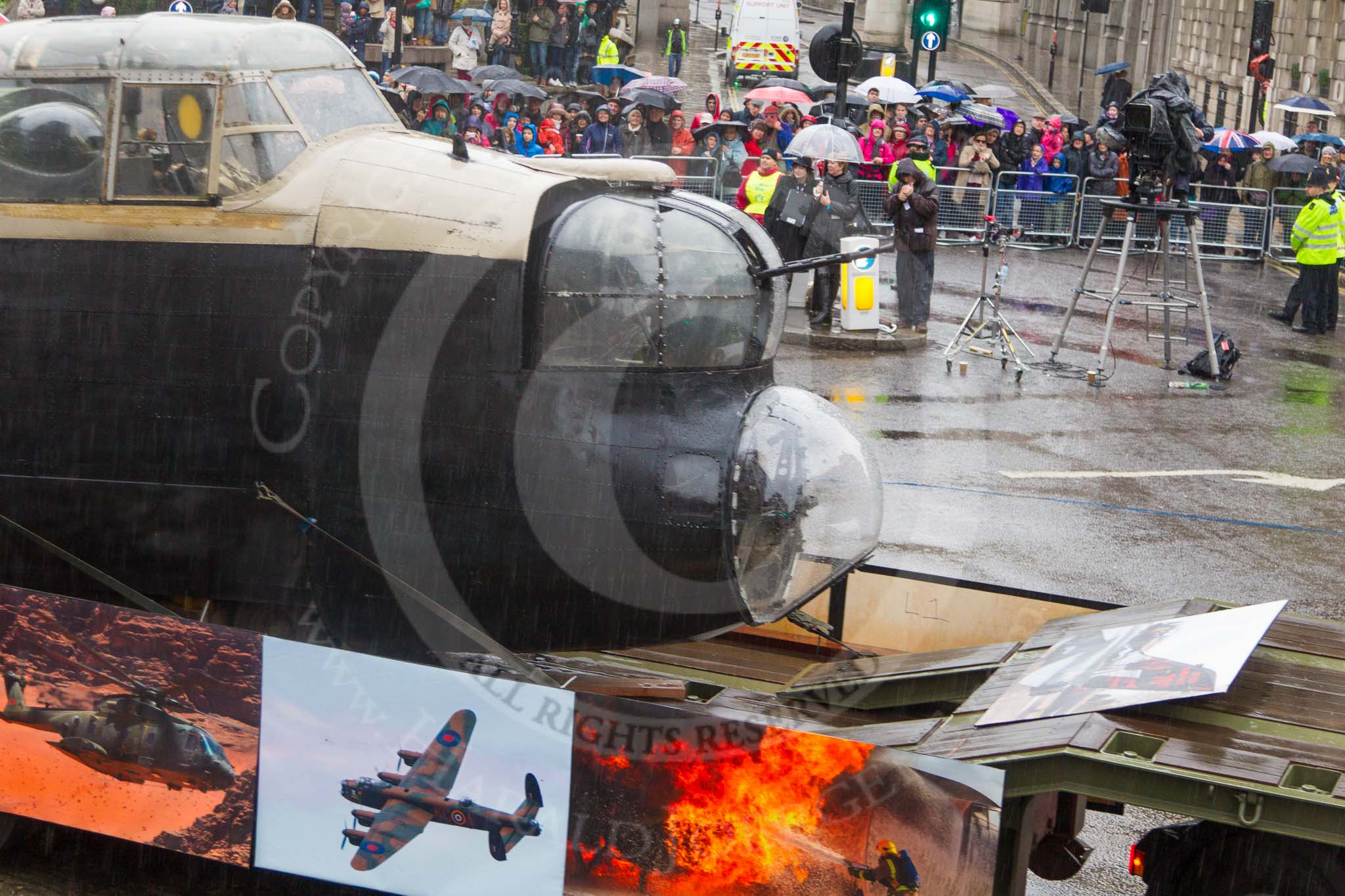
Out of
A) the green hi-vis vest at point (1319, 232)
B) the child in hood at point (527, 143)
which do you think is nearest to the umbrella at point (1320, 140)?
the green hi-vis vest at point (1319, 232)

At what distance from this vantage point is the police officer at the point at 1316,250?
68.0ft

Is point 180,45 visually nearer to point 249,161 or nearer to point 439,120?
point 249,161

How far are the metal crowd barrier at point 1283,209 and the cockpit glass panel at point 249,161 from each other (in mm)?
22349

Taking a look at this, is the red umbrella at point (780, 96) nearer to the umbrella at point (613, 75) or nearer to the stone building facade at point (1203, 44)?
the umbrella at point (613, 75)

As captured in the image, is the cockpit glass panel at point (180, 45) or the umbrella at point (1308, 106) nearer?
the cockpit glass panel at point (180, 45)

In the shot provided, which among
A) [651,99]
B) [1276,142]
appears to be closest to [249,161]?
[651,99]

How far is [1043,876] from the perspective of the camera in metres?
6.69

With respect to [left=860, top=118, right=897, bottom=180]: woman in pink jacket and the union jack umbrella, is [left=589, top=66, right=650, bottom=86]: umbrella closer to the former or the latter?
the union jack umbrella

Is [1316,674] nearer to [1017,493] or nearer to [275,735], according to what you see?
[275,735]

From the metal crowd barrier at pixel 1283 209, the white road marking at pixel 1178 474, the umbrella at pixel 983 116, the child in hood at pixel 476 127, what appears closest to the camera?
the white road marking at pixel 1178 474

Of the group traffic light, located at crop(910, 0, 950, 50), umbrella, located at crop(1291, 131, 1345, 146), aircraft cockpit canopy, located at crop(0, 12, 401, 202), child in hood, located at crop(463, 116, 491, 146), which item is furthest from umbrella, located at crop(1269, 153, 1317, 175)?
aircraft cockpit canopy, located at crop(0, 12, 401, 202)

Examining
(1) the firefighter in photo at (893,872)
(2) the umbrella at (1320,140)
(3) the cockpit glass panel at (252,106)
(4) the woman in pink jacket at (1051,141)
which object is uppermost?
(2) the umbrella at (1320,140)

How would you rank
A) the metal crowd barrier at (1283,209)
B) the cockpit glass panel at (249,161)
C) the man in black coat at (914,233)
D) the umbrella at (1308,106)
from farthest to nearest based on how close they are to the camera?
1. the umbrella at (1308,106)
2. the metal crowd barrier at (1283,209)
3. the man in black coat at (914,233)
4. the cockpit glass panel at (249,161)

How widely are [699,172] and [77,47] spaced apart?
627 inches
